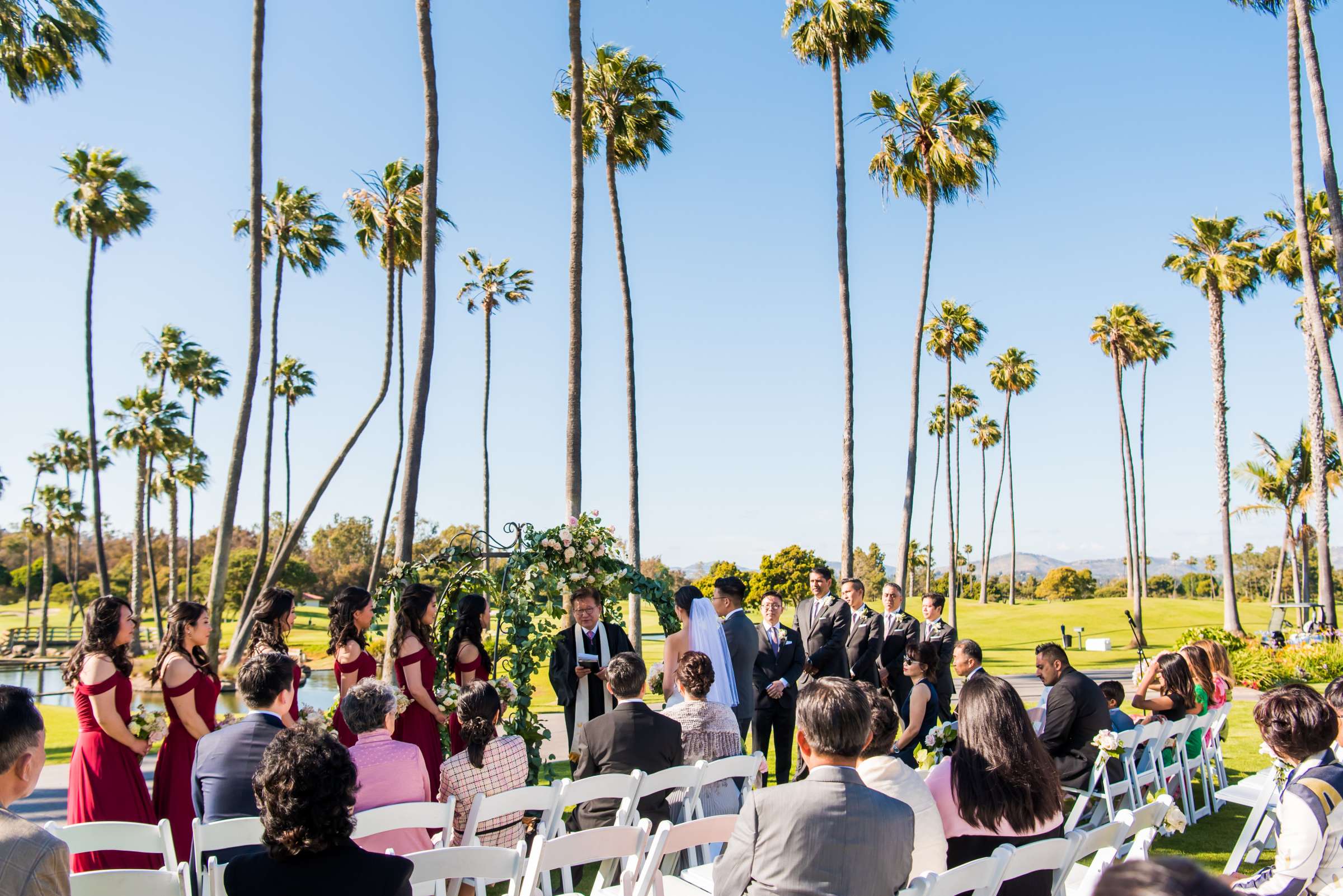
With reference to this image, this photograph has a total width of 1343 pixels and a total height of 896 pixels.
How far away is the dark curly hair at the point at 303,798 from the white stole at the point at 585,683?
195 inches

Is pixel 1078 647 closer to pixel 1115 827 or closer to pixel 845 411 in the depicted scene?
pixel 845 411

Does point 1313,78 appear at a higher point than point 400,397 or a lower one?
higher

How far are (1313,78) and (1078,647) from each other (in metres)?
22.7

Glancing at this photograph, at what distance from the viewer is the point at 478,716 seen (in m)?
5.21

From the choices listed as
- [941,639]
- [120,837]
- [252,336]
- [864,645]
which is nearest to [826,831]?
[120,837]

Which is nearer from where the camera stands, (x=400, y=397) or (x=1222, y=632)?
(x=1222, y=632)

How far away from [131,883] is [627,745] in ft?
9.08

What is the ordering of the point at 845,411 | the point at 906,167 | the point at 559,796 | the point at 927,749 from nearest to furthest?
the point at 559,796
the point at 927,749
the point at 845,411
the point at 906,167

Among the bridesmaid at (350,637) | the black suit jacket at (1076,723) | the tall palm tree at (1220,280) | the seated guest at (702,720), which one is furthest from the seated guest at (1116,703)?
the tall palm tree at (1220,280)

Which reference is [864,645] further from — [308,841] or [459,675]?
[308,841]

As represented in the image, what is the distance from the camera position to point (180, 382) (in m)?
37.9

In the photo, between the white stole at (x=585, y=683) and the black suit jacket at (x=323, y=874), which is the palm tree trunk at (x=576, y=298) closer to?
the white stole at (x=585, y=683)

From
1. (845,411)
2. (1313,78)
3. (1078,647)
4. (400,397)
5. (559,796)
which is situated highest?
(1313,78)

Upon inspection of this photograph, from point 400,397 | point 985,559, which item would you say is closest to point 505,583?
point 400,397
